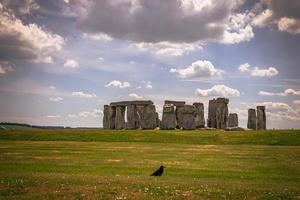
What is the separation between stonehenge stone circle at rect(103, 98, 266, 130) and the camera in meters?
77.1

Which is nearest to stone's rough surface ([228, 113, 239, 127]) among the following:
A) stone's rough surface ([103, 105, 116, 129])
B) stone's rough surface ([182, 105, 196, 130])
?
stone's rough surface ([182, 105, 196, 130])

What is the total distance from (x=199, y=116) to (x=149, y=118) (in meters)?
10.9

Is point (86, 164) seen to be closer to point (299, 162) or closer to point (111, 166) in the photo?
point (111, 166)

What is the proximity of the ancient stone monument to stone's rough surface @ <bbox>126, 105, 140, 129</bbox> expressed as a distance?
15.5 meters

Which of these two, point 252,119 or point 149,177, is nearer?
point 149,177

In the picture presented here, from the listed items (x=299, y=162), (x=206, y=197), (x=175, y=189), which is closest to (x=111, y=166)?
(x=175, y=189)

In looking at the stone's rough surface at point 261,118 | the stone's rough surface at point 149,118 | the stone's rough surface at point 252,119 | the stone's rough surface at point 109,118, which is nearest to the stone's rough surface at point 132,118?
the stone's rough surface at point 149,118

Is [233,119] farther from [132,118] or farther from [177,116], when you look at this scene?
[132,118]

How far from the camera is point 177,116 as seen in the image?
80875mm

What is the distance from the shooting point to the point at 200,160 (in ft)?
103

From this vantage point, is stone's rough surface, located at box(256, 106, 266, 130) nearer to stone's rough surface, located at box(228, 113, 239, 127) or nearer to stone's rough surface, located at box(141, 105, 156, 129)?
stone's rough surface, located at box(228, 113, 239, 127)

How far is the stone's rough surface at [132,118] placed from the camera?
84312 millimetres

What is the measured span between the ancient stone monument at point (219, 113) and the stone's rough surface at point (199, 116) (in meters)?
2.05

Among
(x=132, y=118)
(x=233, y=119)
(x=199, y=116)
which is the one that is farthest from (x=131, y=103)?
(x=233, y=119)
